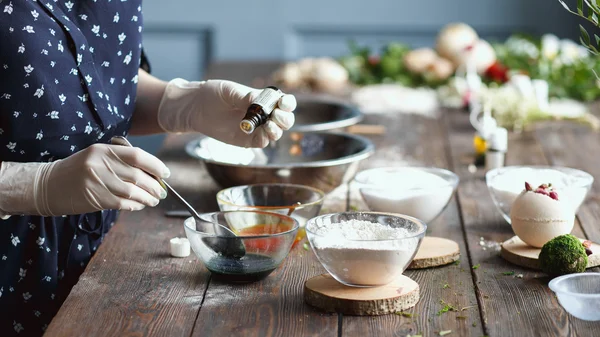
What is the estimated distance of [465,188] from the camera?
6.00ft

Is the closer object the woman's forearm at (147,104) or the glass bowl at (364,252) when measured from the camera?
the glass bowl at (364,252)

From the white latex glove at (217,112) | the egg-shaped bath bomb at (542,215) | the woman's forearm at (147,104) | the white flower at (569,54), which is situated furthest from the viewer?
the white flower at (569,54)

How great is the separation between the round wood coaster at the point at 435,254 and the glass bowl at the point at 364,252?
116 millimetres

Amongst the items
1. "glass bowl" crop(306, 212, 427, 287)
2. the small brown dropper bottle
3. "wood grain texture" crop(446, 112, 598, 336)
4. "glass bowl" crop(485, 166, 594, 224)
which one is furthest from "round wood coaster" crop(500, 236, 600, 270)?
the small brown dropper bottle

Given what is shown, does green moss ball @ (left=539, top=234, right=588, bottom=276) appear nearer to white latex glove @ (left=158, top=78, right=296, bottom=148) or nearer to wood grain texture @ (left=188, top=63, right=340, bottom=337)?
wood grain texture @ (left=188, top=63, right=340, bottom=337)

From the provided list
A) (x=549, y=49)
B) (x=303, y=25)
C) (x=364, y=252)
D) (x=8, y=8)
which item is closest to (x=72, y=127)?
(x=8, y=8)

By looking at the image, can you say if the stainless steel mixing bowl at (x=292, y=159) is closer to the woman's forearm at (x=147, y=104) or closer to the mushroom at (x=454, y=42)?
the woman's forearm at (x=147, y=104)

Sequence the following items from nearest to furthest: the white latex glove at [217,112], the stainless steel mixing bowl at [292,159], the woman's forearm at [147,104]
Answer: the white latex glove at [217,112] → the stainless steel mixing bowl at [292,159] → the woman's forearm at [147,104]

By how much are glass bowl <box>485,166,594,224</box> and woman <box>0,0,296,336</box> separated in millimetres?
425

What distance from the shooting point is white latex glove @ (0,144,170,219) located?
3.92 feet

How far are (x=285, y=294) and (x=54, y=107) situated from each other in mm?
563

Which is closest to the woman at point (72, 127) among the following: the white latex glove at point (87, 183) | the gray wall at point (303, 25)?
the white latex glove at point (87, 183)

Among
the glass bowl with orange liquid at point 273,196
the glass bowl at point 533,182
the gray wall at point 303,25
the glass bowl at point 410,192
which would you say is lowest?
the gray wall at point 303,25

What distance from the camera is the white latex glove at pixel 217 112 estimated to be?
4.71 ft
